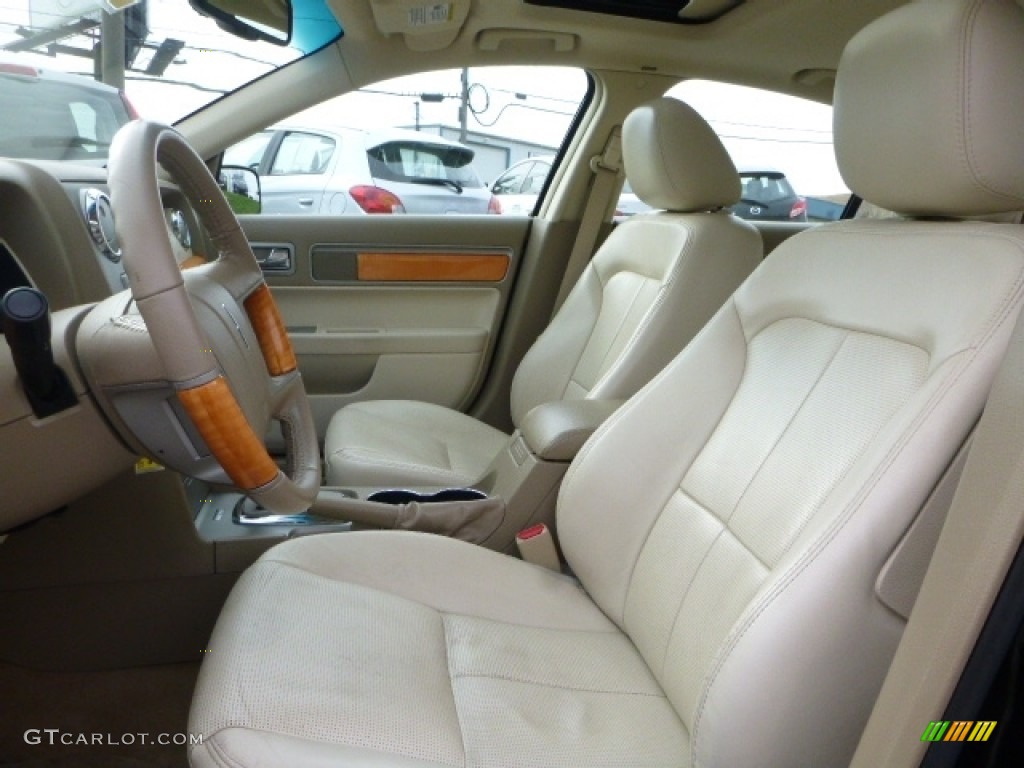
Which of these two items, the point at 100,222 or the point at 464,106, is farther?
the point at 464,106

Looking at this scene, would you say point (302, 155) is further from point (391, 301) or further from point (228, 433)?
point (228, 433)

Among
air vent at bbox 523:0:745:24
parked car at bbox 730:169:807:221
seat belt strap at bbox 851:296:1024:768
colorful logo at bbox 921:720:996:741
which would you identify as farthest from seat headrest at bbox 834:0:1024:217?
parked car at bbox 730:169:807:221

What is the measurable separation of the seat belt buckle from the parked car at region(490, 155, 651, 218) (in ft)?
4.54

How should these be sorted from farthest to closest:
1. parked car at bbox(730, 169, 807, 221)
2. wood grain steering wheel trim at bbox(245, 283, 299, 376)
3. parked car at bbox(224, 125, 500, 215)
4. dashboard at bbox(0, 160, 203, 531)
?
parked car at bbox(730, 169, 807, 221) < parked car at bbox(224, 125, 500, 215) < wood grain steering wheel trim at bbox(245, 283, 299, 376) < dashboard at bbox(0, 160, 203, 531)

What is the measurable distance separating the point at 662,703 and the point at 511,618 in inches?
10.1

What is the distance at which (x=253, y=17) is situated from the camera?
215 centimetres

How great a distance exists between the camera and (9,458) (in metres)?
1.05

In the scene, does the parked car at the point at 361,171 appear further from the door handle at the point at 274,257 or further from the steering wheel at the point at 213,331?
the steering wheel at the point at 213,331

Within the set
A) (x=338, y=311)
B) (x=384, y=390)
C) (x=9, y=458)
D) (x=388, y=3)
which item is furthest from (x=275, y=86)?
(x=9, y=458)

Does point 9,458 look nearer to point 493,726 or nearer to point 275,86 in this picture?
point 493,726

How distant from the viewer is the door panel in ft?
8.67

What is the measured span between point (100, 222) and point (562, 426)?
85cm

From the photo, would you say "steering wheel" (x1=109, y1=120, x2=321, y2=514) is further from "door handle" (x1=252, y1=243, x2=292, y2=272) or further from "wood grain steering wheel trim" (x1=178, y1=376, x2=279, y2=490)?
"door handle" (x1=252, y1=243, x2=292, y2=272)

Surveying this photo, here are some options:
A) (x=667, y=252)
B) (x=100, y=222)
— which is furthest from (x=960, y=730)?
(x=667, y=252)
